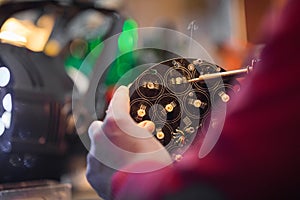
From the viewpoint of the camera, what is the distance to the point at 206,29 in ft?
3.47

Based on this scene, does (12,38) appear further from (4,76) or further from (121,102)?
(121,102)

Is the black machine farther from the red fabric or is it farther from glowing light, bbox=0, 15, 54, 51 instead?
the red fabric

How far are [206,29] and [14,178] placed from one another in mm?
517

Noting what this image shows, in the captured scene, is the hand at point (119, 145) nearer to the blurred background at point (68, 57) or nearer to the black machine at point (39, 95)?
the blurred background at point (68, 57)

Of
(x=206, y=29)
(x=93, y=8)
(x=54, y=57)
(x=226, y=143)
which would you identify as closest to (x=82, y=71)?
(x=54, y=57)

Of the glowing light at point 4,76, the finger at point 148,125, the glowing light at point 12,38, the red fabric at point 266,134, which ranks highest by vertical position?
Result: the red fabric at point 266,134

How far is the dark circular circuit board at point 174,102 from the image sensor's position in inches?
17.7

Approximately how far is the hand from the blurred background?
88 mm

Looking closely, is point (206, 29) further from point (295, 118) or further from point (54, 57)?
point (295, 118)

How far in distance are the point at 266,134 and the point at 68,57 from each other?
0.72 m

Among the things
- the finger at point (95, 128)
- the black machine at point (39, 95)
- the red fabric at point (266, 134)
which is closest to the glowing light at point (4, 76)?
the black machine at point (39, 95)

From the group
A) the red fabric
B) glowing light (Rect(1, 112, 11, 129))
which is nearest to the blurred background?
glowing light (Rect(1, 112, 11, 129))

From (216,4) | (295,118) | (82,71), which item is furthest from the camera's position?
(216,4)

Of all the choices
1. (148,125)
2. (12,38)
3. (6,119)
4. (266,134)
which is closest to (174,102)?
(148,125)
